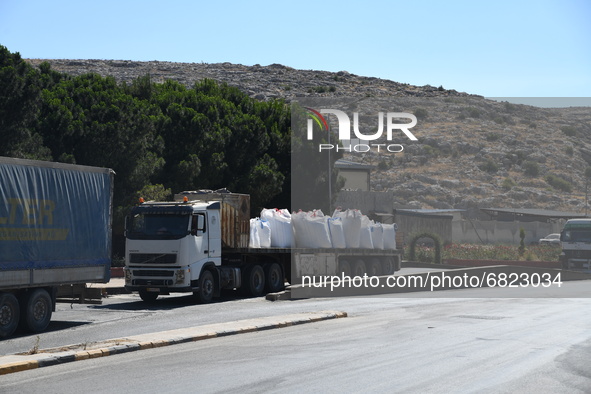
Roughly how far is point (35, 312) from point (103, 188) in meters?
3.38

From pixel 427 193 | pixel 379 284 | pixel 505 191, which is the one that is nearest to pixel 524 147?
pixel 505 191

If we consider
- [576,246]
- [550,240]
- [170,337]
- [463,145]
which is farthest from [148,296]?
[463,145]

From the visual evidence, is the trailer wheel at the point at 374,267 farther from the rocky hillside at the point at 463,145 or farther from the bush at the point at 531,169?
the bush at the point at 531,169

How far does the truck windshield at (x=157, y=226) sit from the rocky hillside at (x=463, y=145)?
60.9 m

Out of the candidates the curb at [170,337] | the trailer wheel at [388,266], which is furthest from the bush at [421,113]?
the curb at [170,337]

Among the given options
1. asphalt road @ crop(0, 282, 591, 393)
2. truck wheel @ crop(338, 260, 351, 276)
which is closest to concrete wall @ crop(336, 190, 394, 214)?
truck wheel @ crop(338, 260, 351, 276)

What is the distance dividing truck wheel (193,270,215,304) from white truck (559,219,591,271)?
75.0 feet

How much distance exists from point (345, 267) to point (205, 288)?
908 cm

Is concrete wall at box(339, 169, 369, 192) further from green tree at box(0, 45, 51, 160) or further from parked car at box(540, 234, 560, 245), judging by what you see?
green tree at box(0, 45, 51, 160)

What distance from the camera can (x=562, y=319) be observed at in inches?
752

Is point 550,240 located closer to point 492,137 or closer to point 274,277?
point 492,137

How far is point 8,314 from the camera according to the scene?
15.9 m

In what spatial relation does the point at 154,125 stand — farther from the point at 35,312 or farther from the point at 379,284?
the point at 35,312

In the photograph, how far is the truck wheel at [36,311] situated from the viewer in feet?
53.7
